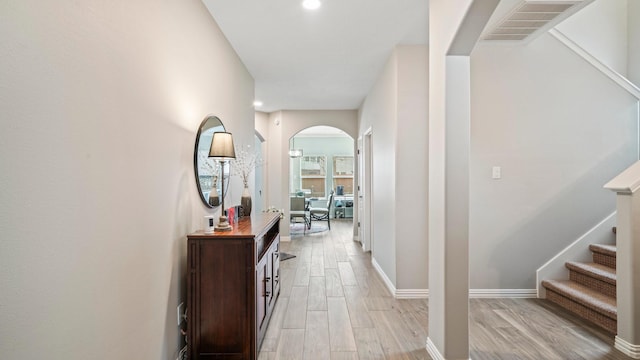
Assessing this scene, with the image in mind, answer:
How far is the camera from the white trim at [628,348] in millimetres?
2170

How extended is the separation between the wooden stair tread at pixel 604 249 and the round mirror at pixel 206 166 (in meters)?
3.65

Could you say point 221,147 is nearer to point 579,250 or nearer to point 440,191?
point 440,191

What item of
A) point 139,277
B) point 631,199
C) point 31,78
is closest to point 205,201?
point 139,277

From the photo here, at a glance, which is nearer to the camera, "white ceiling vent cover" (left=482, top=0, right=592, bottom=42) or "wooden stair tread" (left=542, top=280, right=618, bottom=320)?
"white ceiling vent cover" (left=482, top=0, right=592, bottom=42)

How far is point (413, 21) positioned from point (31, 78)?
2737 millimetres

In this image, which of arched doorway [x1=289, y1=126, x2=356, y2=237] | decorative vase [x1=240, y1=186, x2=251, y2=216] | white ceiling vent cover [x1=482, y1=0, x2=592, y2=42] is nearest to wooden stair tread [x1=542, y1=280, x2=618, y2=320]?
white ceiling vent cover [x1=482, y1=0, x2=592, y2=42]

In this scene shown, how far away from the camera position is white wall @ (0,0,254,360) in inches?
38.4

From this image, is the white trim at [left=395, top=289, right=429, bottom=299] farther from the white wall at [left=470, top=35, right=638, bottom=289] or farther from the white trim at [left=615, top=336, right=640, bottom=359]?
the white trim at [left=615, top=336, right=640, bottom=359]

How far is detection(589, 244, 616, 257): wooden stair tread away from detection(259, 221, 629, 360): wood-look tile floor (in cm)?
71

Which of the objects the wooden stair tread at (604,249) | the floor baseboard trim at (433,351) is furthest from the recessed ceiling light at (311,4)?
the wooden stair tread at (604,249)

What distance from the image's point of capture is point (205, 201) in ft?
8.24

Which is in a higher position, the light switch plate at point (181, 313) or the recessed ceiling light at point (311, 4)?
the recessed ceiling light at point (311, 4)

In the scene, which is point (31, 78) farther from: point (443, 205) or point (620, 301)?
point (620, 301)

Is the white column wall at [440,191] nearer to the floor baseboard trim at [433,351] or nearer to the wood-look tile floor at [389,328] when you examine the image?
the floor baseboard trim at [433,351]
